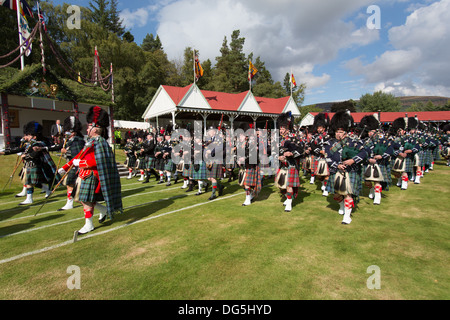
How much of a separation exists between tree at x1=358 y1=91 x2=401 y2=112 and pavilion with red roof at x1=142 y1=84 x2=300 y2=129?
176 feet

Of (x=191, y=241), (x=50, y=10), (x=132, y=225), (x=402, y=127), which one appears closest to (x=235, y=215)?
(x=191, y=241)

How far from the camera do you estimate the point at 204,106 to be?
2648cm

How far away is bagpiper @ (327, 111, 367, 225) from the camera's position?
5645 millimetres

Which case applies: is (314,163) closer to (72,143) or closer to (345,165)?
(345,165)

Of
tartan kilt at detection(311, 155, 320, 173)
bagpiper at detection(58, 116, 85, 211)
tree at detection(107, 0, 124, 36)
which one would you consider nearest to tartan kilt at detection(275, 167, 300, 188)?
tartan kilt at detection(311, 155, 320, 173)

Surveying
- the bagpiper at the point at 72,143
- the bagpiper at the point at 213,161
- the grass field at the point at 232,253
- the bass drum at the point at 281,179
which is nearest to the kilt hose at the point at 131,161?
the bagpiper at the point at 72,143

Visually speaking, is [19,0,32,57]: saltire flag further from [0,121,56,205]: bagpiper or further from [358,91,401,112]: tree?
[358,91,401,112]: tree

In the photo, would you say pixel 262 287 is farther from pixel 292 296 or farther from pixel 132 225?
pixel 132 225

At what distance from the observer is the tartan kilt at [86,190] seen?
5078mm

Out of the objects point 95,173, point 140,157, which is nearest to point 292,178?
point 95,173

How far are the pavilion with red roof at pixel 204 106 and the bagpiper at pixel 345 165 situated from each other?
676 inches

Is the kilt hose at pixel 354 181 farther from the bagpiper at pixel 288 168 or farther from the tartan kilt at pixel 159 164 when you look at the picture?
the tartan kilt at pixel 159 164

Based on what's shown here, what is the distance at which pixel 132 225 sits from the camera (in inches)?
229

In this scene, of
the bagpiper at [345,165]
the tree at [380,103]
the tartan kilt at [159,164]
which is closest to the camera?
the bagpiper at [345,165]
